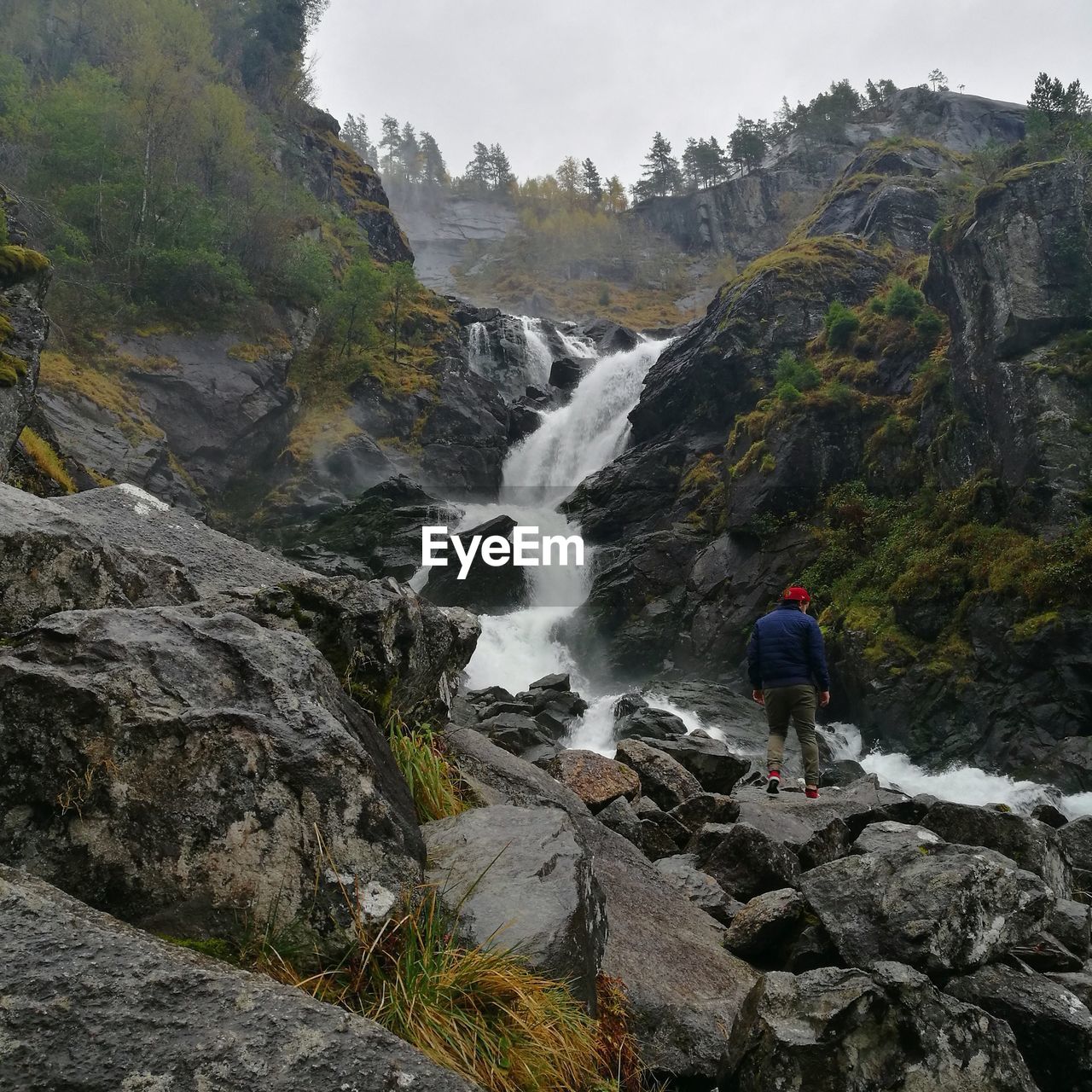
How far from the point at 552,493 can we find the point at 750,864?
35294 mm

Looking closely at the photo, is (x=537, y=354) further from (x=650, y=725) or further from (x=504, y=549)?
(x=650, y=725)

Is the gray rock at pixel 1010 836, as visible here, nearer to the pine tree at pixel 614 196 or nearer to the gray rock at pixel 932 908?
the gray rock at pixel 932 908

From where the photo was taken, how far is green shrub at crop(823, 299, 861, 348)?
3300 cm

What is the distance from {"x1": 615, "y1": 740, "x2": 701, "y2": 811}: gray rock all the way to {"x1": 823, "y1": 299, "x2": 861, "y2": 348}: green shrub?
28.6 m

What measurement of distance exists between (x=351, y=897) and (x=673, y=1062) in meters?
1.98

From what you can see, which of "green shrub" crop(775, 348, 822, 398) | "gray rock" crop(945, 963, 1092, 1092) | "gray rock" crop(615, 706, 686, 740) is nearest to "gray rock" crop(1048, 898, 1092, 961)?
"gray rock" crop(945, 963, 1092, 1092)

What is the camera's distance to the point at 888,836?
6219mm

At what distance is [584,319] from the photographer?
81312 millimetres

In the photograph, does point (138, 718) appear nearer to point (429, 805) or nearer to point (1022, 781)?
point (429, 805)

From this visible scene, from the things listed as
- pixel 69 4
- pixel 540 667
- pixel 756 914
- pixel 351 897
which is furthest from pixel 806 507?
pixel 69 4

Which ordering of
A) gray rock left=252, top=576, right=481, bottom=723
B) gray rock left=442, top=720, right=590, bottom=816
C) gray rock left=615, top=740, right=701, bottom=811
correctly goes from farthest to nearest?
gray rock left=615, top=740, right=701, bottom=811
gray rock left=442, top=720, right=590, bottom=816
gray rock left=252, top=576, right=481, bottom=723

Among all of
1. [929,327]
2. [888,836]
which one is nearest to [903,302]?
[929,327]

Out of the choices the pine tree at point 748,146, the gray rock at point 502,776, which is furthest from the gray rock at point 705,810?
the pine tree at point 748,146

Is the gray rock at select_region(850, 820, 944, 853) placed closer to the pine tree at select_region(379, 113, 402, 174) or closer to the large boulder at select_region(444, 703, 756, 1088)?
the large boulder at select_region(444, 703, 756, 1088)
